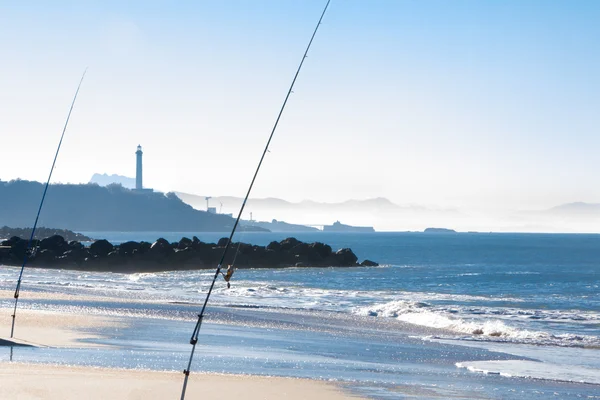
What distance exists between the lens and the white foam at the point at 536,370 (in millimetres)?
13180

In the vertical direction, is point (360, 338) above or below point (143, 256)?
below

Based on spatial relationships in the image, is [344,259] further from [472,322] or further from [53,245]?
[472,322]

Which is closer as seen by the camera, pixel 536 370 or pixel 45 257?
pixel 536 370

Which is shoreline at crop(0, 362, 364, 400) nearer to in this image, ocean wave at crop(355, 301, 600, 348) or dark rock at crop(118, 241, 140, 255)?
ocean wave at crop(355, 301, 600, 348)

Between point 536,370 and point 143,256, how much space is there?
39082 millimetres

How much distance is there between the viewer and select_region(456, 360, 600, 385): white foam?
43.2ft

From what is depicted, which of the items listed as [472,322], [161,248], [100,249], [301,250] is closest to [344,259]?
[301,250]

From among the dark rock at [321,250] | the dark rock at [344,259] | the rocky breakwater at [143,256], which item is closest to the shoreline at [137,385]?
the rocky breakwater at [143,256]

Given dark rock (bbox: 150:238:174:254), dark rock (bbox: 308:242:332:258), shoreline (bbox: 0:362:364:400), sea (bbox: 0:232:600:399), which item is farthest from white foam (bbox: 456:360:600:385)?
dark rock (bbox: 308:242:332:258)

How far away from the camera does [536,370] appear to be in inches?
547

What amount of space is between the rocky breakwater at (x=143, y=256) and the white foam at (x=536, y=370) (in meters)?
36.9

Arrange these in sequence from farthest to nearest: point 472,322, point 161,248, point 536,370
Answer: point 161,248 → point 472,322 → point 536,370

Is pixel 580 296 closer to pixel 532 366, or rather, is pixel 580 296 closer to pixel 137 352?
pixel 532 366

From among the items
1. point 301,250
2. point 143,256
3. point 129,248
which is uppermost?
point 301,250
